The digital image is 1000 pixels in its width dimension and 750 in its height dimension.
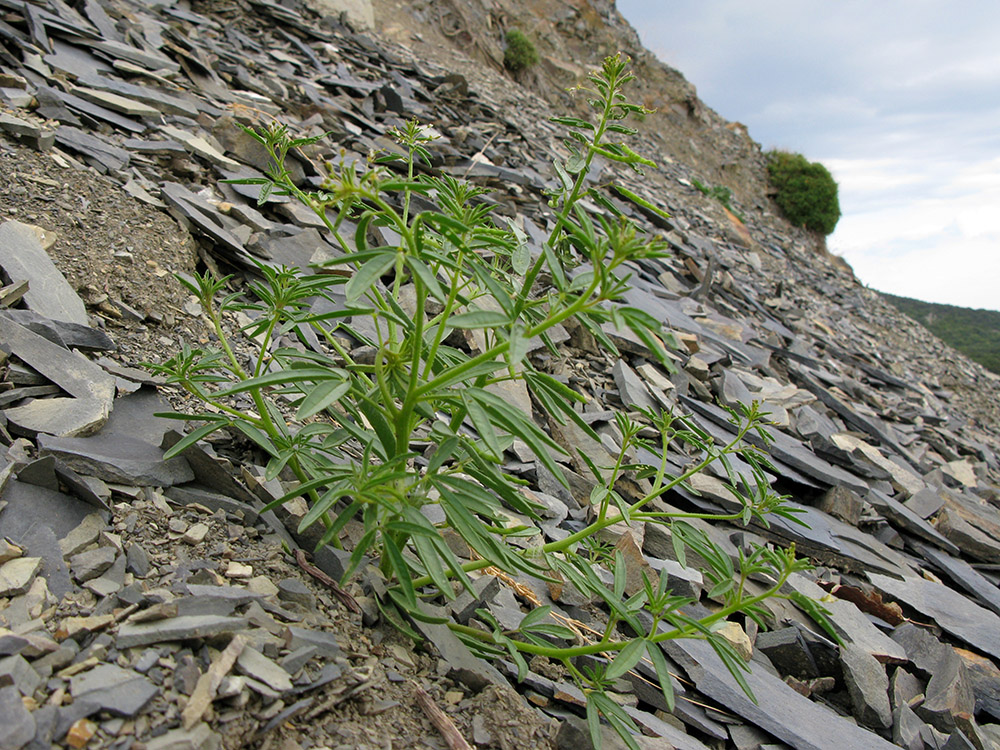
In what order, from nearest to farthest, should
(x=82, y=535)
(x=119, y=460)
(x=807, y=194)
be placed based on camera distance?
1. (x=82, y=535)
2. (x=119, y=460)
3. (x=807, y=194)

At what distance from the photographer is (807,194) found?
18.6 m

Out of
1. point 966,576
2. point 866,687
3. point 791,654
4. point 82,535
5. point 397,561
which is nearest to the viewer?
point 397,561

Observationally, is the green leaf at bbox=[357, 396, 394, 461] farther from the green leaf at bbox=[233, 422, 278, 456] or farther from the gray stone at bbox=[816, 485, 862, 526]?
the gray stone at bbox=[816, 485, 862, 526]

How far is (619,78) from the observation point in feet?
6.22

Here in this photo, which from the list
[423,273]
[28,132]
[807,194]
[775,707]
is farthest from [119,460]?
[807,194]

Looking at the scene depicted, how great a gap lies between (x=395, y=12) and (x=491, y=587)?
1337 cm

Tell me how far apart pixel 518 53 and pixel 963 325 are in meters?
Result: 26.3

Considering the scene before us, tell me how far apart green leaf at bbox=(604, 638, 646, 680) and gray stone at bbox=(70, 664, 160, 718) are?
107 cm

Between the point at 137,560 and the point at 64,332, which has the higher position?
the point at 64,332

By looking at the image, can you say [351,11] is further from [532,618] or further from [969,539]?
[532,618]

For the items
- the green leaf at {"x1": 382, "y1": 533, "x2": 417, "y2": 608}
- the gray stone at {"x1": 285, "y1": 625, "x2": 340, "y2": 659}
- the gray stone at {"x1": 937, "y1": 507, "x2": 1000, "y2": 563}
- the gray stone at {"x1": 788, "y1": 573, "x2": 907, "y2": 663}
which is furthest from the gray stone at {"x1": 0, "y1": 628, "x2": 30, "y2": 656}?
the gray stone at {"x1": 937, "y1": 507, "x2": 1000, "y2": 563}

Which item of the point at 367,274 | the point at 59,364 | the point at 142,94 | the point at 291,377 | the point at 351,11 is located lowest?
the point at 59,364

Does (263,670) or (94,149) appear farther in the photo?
(94,149)

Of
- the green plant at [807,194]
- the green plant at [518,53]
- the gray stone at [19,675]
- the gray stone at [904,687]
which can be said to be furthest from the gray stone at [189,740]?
the green plant at [807,194]
